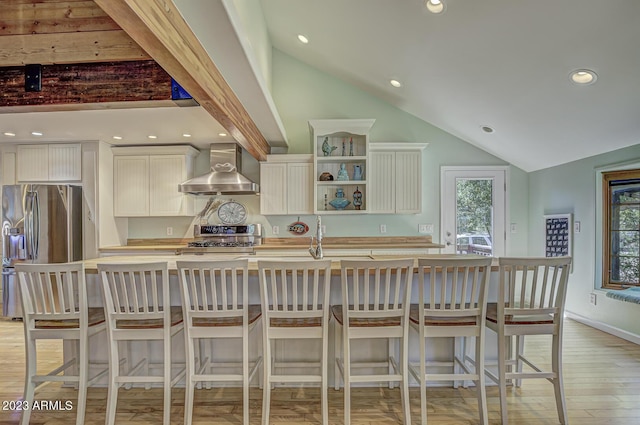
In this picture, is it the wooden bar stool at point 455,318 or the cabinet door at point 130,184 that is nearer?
the wooden bar stool at point 455,318

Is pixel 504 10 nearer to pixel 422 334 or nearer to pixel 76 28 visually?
pixel 422 334

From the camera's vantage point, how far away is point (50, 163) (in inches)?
177

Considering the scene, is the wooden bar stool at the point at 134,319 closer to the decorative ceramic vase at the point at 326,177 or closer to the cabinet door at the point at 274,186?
the cabinet door at the point at 274,186

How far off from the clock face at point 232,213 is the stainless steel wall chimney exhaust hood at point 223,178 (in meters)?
0.45

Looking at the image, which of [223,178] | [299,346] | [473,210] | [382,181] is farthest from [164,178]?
[473,210]

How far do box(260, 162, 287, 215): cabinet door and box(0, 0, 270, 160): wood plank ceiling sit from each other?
1400mm

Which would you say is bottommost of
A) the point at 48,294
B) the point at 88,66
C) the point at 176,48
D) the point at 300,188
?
the point at 48,294

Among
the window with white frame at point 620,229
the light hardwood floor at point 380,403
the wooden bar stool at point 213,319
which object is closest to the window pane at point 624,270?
the window with white frame at point 620,229

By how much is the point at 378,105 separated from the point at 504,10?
8.77 feet

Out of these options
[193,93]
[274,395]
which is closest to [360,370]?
[274,395]

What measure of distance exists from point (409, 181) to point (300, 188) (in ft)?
4.87

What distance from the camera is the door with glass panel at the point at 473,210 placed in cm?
500

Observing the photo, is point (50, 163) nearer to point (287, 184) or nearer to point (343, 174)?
point (287, 184)

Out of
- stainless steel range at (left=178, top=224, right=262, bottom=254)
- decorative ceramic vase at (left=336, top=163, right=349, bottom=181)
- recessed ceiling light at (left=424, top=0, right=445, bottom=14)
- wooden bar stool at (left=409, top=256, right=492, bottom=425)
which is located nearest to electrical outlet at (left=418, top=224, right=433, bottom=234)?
decorative ceramic vase at (left=336, top=163, right=349, bottom=181)
